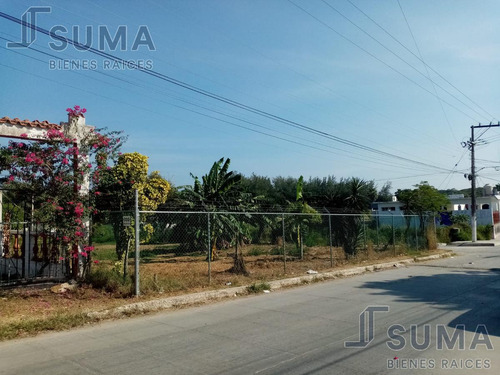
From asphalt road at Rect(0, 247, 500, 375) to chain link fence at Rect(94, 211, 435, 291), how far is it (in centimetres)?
267

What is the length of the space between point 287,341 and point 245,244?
17.7 meters

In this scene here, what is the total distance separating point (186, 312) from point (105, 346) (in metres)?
2.68

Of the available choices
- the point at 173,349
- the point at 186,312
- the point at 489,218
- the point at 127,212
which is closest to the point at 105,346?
the point at 173,349

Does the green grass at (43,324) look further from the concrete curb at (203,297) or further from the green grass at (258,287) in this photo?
the green grass at (258,287)

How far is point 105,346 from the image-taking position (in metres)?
6.30

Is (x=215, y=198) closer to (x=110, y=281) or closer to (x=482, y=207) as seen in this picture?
(x=110, y=281)

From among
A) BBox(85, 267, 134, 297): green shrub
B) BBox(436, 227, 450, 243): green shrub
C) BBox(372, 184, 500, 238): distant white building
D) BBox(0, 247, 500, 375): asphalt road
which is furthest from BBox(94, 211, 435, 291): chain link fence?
BBox(372, 184, 500, 238): distant white building

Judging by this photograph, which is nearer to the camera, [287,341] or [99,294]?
[287,341]

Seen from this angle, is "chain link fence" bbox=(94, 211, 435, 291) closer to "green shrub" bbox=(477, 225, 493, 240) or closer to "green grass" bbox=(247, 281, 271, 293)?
"green grass" bbox=(247, 281, 271, 293)

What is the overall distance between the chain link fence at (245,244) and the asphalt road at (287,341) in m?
2.67

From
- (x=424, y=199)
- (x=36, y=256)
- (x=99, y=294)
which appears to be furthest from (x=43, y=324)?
(x=424, y=199)

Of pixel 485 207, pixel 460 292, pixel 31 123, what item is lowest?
pixel 460 292

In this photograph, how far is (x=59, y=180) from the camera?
373 inches

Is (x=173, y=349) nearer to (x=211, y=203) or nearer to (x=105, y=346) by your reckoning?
(x=105, y=346)
